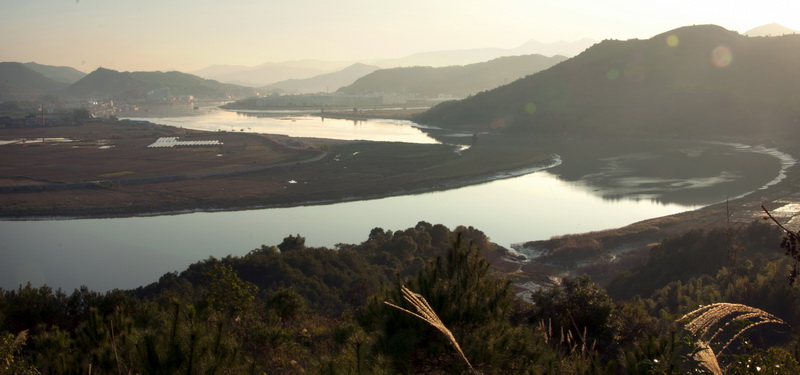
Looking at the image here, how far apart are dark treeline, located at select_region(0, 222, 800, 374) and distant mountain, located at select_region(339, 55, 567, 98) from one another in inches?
5111

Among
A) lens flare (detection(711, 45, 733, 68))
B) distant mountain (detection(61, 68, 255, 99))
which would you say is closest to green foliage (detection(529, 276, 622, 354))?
lens flare (detection(711, 45, 733, 68))

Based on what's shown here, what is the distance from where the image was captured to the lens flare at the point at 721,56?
63.9 metres

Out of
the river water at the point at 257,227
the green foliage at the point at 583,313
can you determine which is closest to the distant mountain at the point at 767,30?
the river water at the point at 257,227

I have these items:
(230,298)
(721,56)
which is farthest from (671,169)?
(721,56)

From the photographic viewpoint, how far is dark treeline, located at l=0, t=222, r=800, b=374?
147 inches

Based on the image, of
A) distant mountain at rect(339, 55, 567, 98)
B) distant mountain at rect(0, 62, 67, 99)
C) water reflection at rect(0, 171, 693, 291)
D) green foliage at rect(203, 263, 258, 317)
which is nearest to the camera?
green foliage at rect(203, 263, 258, 317)

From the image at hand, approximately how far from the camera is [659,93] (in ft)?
199

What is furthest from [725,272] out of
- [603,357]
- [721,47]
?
[721,47]

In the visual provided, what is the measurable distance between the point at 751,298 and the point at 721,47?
216 ft

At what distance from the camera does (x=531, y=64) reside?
167 m

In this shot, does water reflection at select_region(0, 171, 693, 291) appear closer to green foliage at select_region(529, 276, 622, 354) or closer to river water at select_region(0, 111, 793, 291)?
river water at select_region(0, 111, 793, 291)

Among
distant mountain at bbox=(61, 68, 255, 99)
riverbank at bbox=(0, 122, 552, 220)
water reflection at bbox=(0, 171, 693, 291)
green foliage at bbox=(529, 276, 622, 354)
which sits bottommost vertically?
water reflection at bbox=(0, 171, 693, 291)

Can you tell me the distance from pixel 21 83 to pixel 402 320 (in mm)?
183326

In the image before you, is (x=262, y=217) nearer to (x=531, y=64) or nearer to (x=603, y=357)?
A: (x=603, y=357)
